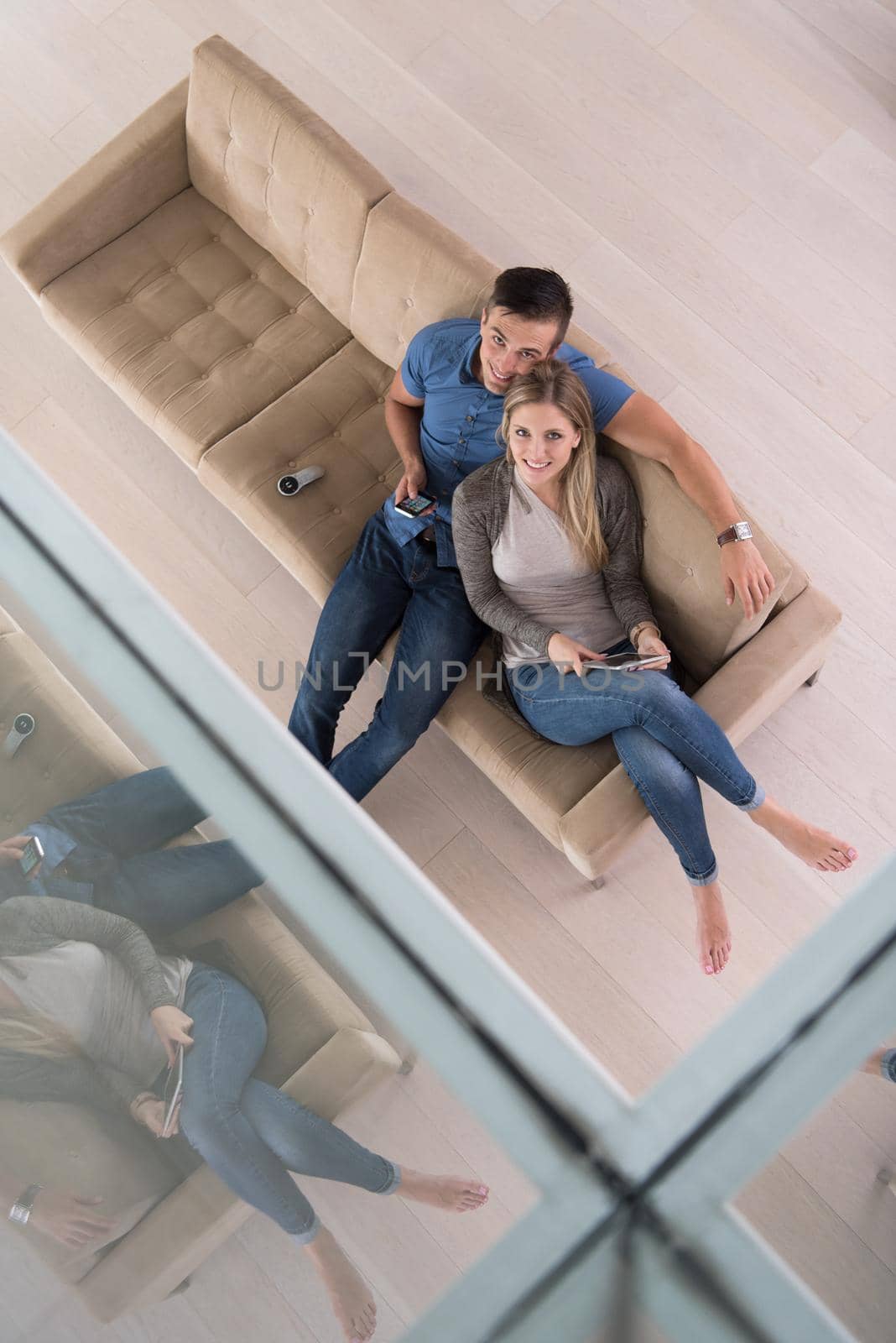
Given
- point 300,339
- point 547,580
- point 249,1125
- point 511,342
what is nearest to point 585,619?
point 547,580

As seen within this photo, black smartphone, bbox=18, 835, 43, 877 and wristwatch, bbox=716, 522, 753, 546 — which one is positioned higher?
wristwatch, bbox=716, 522, 753, 546

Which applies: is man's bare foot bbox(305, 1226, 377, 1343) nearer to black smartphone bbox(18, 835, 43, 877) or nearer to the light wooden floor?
black smartphone bbox(18, 835, 43, 877)

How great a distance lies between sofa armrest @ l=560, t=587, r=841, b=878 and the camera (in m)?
2.00

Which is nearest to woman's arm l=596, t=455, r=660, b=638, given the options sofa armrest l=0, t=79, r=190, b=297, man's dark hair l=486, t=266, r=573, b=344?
man's dark hair l=486, t=266, r=573, b=344

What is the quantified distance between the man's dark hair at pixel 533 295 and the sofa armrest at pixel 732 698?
2.39ft

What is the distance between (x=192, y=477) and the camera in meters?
2.95

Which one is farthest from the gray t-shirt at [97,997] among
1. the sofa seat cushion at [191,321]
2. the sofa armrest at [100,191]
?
the sofa armrest at [100,191]

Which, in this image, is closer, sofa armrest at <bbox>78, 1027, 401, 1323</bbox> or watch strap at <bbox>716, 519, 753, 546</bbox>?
sofa armrest at <bbox>78, 1027, 401, 1323</bbox>

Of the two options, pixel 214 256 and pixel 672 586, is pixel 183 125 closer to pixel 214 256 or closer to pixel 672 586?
pixel 214 256

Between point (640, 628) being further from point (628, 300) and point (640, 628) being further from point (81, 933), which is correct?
point (81, 933)

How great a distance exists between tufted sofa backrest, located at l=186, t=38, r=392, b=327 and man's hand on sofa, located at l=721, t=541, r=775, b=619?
3.71 ft

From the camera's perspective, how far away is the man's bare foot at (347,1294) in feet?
1.69

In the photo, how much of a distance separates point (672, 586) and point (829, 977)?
5.34ft

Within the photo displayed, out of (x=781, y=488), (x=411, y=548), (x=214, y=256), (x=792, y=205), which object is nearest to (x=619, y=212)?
(x=792, y=205)
